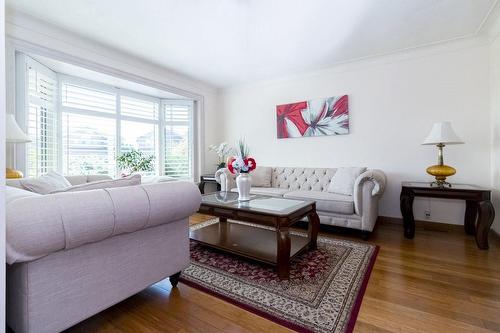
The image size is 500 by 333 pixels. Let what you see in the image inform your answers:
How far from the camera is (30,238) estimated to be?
3.10 ft

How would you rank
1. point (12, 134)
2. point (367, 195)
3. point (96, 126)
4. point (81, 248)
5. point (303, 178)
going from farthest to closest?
point (96, 126) → point (303, 178) → point (367, 195) → point (12, 134) → point (81, 248)

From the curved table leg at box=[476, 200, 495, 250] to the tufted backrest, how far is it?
1652 mm

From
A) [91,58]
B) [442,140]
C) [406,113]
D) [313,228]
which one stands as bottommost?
[313,228]

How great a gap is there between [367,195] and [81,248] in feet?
8.86

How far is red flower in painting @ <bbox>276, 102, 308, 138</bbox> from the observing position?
4168 millimetres

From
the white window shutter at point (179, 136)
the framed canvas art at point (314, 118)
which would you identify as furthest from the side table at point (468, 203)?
the white window shutter at point (179, 136)

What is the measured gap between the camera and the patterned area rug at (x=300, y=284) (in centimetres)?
146

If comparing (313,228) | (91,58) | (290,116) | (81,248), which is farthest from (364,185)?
(91,58)

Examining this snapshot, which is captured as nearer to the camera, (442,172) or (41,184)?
(41,184)

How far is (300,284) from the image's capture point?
1.82 m

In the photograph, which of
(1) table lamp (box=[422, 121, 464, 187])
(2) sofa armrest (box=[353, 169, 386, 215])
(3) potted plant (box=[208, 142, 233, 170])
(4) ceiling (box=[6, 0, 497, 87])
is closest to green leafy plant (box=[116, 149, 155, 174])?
(3) potted plant (box=[208, 142, 233, 170])

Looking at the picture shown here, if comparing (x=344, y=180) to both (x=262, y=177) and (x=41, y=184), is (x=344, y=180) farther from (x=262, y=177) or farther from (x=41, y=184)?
(x=41, y=184)

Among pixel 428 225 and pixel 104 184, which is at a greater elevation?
pixel 104 184

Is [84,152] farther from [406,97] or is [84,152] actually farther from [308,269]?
[406,97]
